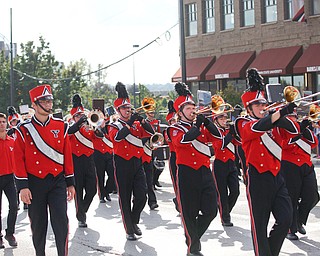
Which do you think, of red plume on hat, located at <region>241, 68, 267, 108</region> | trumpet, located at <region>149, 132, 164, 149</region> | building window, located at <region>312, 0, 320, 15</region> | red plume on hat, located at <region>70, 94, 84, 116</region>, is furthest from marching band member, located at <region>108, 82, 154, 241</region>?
building window, located at <region>312, 0, 320, 15</region>

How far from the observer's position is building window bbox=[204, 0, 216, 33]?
40066 millimetres

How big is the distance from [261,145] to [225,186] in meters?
3.67

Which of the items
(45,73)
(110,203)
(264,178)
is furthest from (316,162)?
(45,73)

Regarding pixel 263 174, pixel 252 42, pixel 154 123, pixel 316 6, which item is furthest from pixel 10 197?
pixel 252 42

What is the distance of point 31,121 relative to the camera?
8.64 meters

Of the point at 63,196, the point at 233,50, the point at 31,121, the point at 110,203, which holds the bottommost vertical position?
the point at 110,203

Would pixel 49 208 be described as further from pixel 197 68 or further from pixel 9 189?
pixel 197 68

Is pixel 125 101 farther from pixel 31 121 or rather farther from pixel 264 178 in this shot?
pixel 264 178

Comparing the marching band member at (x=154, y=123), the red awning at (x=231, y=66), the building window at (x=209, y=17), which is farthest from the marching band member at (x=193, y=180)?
the building window at (x=209, y=17)

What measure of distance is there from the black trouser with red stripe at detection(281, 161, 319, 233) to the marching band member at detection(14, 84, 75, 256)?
3.37m

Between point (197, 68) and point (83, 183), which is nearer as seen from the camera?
point (83, 183)

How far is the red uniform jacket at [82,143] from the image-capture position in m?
12.8

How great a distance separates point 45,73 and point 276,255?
137 feet

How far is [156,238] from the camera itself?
35.8 ft
